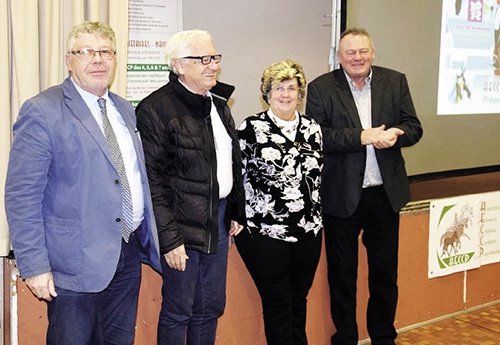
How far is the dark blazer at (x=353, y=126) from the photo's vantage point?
296cm

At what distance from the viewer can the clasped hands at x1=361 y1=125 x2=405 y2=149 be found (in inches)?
111

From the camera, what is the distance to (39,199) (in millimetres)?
1860

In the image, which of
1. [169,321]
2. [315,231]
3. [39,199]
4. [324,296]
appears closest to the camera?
[39,199]

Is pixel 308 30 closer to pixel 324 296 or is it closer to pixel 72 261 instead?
pixel 324 296

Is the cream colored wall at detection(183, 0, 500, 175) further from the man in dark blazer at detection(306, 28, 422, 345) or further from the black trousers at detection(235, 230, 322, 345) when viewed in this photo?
the black trousers at detection(235, 230, 322, 345)

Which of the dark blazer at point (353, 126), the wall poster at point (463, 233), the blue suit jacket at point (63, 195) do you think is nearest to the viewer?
the blue suit jacket at point (63, 195)

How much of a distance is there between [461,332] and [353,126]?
1.56 m

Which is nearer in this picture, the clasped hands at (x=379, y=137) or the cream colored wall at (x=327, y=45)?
the clasped hands at (x=379, y=137)

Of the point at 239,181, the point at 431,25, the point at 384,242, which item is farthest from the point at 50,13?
the point at 431,25

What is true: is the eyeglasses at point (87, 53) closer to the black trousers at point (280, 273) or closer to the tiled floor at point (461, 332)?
the black trousers at point (280, 273)


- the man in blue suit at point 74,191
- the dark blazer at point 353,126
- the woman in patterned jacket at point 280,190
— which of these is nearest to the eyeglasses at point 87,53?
the man in blue suit at point 74,191

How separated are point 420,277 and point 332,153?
1192mm

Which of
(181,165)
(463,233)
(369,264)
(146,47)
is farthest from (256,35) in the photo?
(463,233)

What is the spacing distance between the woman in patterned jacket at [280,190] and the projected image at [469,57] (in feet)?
5.11
